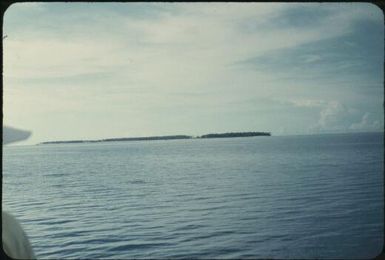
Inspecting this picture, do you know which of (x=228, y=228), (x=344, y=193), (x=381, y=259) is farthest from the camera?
(x=344, y=193)

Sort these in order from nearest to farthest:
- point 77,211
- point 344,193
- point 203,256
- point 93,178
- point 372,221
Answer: point 203,256, point 372,221, point 77,211, point 344,193, point 93,178

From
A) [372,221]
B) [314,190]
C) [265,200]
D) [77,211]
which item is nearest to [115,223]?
[77,211]

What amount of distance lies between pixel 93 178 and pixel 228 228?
3427 centimetres

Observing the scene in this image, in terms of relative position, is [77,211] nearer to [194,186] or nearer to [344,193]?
[194,186]

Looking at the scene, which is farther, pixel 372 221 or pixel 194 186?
pixel 194 186

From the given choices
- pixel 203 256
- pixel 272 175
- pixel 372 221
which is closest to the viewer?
pixel 203 256

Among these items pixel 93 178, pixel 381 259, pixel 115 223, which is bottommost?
pixel 93 178

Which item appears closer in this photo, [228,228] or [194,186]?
[228,228]

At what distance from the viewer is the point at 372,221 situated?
23.8 meters

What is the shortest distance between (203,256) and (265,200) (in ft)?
56.8

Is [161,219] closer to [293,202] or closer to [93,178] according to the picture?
[293,202]

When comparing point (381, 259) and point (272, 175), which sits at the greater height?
point (381, 259)

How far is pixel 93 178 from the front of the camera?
52906mm

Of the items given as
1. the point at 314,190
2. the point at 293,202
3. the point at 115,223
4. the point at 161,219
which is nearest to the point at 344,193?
the point at 314,190
